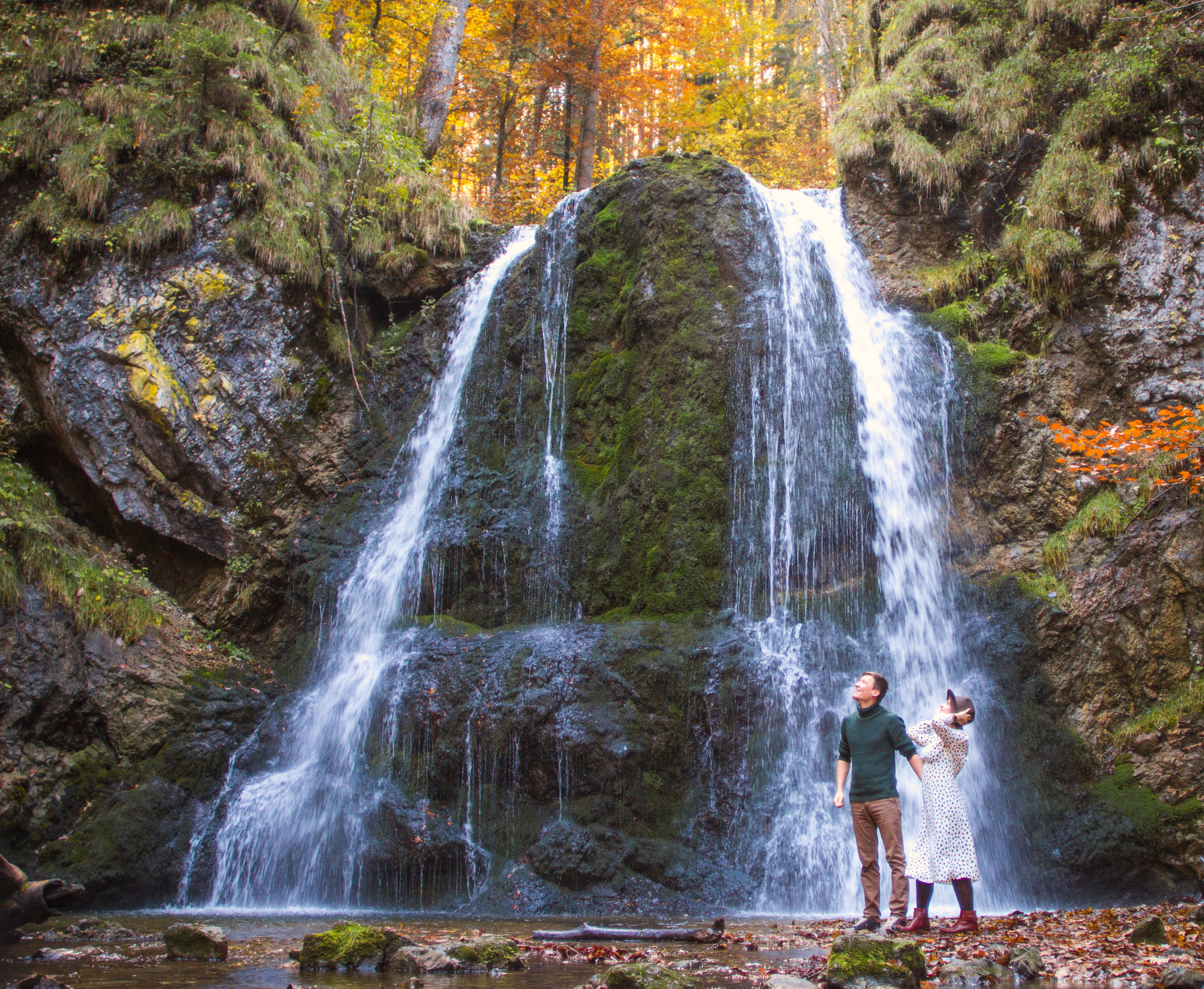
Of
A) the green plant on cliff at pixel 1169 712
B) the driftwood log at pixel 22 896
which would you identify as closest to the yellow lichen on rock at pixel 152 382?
the driftwood log at pixel 22 896

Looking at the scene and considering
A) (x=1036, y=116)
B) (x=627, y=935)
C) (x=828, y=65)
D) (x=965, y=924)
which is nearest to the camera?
(x=965, y=924)

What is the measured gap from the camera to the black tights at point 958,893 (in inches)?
195

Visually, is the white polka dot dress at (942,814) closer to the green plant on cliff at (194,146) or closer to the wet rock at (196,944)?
the wet rock at (196,944)

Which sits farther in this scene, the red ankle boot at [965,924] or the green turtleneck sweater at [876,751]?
the green turtleneck sweater at [876,751]

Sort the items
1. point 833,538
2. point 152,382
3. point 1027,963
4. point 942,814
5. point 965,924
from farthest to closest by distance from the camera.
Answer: point 152,382 → point 833,538 → point 942,814 → point 965,924 → point 1027,963

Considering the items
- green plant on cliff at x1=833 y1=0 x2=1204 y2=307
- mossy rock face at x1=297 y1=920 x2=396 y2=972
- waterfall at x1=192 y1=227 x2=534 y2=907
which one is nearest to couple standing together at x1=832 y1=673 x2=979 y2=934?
mossy rock face at x1=297 y1=920 x2=396 y2=972

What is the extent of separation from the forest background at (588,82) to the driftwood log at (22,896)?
1233 cm

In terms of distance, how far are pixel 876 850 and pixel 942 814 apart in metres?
0.47

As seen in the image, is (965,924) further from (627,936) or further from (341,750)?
(341,750)

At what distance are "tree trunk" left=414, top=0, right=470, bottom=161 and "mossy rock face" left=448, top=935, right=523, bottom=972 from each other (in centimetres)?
1361

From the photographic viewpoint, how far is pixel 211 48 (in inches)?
462

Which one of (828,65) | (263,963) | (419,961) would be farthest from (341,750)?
(828,65)

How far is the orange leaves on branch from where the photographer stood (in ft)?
25.8

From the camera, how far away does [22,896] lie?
4414mm
